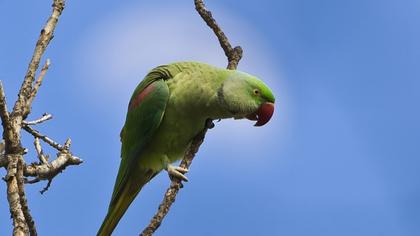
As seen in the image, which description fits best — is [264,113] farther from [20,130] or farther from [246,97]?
[20,130]

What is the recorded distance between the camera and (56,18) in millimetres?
3578

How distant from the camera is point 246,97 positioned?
5.32 meters

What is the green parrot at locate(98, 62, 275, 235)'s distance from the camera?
5.27 metres

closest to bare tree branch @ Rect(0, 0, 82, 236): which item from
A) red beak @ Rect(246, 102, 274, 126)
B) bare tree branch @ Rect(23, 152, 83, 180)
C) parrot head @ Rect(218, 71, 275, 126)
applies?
bare tree branch @ Rect(23, 152, 83, 180)

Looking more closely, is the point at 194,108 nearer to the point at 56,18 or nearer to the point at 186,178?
the point at 186,178

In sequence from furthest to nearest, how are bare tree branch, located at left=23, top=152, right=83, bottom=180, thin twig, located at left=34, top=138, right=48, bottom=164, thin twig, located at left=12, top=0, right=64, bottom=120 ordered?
thin twig, located at left=34, top=138, right=48, bottom=164
bare tree branch, located at left=23, top=152, right=83, bottom=180
thin twig, located at left=12, top=0, right=64, bottom=120

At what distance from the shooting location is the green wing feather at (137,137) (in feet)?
17.9

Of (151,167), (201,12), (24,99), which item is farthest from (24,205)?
(151,167)

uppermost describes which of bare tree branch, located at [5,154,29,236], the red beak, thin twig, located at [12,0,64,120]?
the red beak

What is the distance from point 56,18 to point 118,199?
8.28 feet

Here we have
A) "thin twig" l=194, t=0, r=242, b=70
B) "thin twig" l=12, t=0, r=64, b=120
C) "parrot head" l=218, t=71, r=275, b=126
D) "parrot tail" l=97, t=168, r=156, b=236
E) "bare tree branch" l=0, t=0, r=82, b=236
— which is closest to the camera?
"bare tree branch" l=0, t=0, r=82, b=236

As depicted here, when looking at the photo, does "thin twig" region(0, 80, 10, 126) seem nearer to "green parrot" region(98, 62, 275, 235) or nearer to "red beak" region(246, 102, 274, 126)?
"green parrot" region(98, 62, 275, 235)

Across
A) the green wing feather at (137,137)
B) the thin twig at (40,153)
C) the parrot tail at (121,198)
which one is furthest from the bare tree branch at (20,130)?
the parrot tail at (121,198)

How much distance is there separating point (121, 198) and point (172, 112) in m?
1.02
